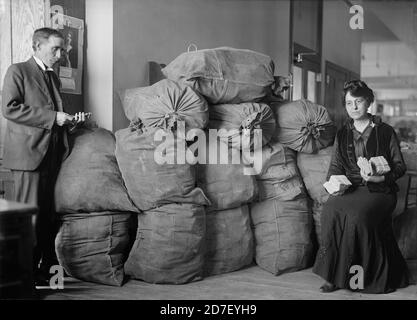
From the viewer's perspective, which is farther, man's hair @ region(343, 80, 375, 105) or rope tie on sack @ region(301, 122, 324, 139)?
rope tie on sack @ region(301, 122, 324, 139)

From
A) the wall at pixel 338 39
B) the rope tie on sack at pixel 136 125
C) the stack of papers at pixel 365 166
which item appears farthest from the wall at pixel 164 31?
the stack of papers at pixel 365 166

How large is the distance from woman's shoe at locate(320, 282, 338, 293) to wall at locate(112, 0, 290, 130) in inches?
42.5

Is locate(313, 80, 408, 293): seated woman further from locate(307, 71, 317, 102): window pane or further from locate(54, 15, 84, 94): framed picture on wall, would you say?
locate(307, 71, 317, 102): window pane

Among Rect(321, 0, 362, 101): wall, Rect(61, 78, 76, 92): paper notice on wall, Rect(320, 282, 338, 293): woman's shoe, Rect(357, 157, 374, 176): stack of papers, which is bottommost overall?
Rect(320, 282, 338, 293): woman's shoe

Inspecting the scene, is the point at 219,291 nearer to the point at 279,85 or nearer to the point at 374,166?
the point at 374,166

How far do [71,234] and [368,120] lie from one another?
3.92 ft

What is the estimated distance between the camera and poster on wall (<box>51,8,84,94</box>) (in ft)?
6.13

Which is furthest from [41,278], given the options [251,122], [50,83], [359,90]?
[359,90]

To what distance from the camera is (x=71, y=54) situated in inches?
75.5

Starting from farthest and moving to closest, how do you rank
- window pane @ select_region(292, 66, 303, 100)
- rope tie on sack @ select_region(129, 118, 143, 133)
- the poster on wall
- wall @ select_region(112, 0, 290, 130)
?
window pane @ select_region(292, 66, 303, 100), wall @ select_region(112, 0, 290, 130), the poster on wall, rope tie on sack @ select_region(129, 118, 143, 133)

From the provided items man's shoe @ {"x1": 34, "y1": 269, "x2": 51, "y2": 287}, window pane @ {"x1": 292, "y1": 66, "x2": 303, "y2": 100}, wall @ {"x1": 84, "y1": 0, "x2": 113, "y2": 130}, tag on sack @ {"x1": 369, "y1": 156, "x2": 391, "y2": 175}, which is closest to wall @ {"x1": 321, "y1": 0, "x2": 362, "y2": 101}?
window pane @ {"x1": 292, "y1": 66, "x2": 303, "y2": 100}

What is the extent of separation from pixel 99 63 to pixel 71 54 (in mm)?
132

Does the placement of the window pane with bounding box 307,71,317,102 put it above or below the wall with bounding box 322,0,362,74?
below
